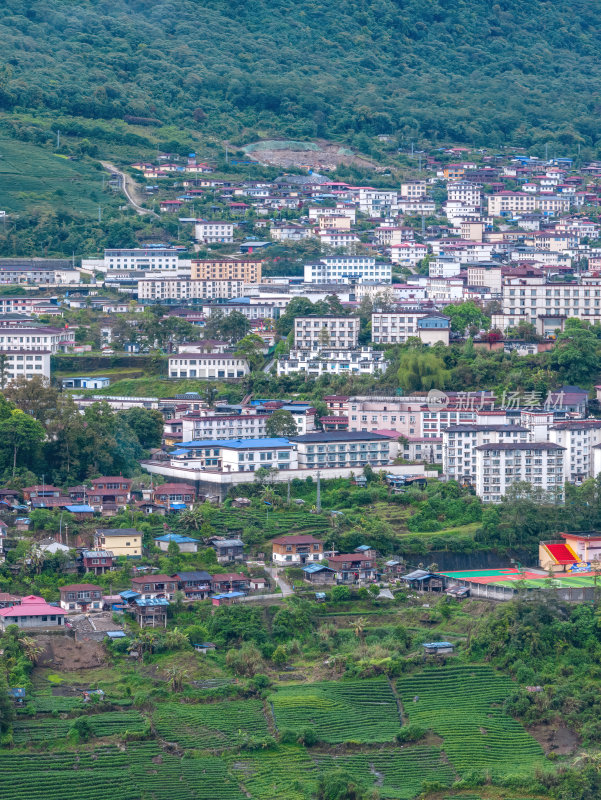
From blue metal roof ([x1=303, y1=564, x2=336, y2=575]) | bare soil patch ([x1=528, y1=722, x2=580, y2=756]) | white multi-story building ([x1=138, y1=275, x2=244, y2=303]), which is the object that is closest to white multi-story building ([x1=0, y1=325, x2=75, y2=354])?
white multi-story building ([x1=138, y1=275, x2=244, y2=303])

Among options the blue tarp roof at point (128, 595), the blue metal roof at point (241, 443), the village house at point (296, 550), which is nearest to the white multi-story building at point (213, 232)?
the blue metal roof at point (241, 443)

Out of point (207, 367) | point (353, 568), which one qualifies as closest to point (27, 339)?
point (207, 367)

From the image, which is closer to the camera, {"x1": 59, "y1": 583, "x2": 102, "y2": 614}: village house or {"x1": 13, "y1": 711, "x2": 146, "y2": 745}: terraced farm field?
{"x1": 13, "y1": 711, "x2": 146, "y2": 745}: terraced farm field

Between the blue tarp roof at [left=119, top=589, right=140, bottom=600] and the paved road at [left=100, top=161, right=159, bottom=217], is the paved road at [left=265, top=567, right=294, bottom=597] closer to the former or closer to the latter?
the blue tarp roof at [left=119, top=589, right=140, bottom=600]

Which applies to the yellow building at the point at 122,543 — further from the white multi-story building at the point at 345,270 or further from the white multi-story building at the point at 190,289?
the white multi-story building at the point at 345,270

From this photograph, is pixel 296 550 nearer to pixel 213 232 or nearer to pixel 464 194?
pixel 213 232

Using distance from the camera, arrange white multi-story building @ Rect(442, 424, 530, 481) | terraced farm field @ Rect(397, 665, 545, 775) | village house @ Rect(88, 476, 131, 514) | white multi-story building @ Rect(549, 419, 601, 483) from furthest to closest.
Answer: white multi-story building @ Rect(442, 424, 530, 481)
white multi-story building @ Rect(549, 419, 601, 483)
village house @ Rect(88, 476, 131, 514)
terraced farm field @ Rect(397, 665, 545, 775)
